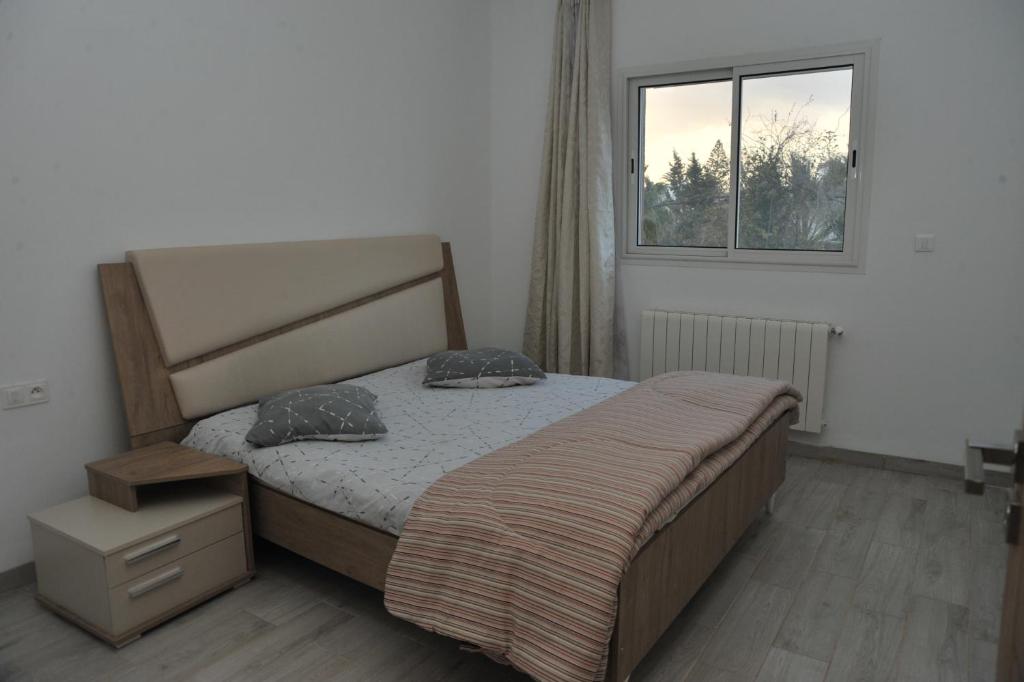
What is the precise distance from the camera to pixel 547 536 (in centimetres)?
188

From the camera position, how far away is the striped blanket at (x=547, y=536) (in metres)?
1.77

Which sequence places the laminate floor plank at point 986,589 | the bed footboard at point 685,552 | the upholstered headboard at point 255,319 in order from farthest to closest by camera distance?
the upholstered headboard at point 255,319
the laminate floor plank at point 986,589
the bed footboard at point 685,552

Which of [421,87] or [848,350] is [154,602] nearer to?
[421,87]

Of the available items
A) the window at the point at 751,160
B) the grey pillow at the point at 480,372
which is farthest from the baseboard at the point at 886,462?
the grey pillow at the point at 480,372

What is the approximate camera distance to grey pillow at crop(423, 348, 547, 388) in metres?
3.62

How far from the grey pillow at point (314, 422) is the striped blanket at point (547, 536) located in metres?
0.63

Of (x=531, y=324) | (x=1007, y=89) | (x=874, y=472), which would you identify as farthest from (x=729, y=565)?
(x=1007, y=89)

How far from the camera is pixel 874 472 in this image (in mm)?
3881

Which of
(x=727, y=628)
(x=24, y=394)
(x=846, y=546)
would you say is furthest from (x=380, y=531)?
(x=846, y=546)

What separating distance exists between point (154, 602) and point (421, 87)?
319 centimetres

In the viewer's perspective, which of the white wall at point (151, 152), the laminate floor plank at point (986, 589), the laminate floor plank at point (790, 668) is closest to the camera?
the laminate floor plank at point (790, 668)

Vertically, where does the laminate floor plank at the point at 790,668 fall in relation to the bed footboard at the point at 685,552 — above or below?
below

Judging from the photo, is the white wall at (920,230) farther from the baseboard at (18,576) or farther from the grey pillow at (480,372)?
the baseboard at (18,576)

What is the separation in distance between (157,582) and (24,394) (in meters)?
0.93
